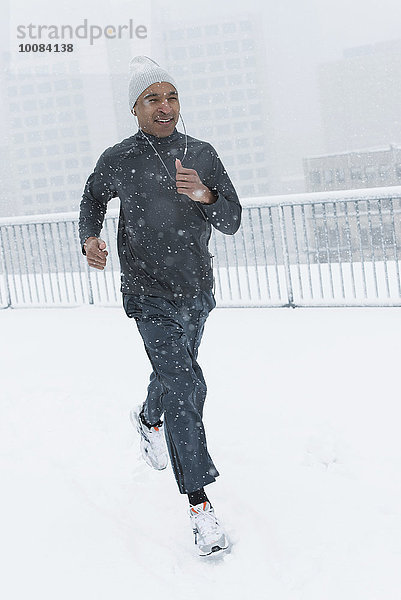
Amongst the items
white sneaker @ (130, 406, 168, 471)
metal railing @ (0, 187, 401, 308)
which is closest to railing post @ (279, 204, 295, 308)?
metal railing @ (0, 187, 401, 308)

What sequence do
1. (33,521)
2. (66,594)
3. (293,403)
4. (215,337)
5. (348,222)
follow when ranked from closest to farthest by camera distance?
1. (66,594)
2. (33,521)
3. (293,403)
4. (215,337)
5. (348,222)

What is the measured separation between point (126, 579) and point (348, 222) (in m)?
6.21

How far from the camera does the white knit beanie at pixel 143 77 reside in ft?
10.1

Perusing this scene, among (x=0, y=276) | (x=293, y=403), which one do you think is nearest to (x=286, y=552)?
(x=293, y=403)

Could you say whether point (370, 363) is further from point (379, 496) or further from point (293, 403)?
point (379, 496)

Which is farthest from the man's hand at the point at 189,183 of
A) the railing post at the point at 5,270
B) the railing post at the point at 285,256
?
the railing post at the point at 5,270

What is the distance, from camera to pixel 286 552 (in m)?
2.77

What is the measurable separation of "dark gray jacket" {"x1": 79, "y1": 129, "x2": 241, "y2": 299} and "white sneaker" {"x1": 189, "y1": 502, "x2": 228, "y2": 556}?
38.1 inches

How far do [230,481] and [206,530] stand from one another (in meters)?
0.73

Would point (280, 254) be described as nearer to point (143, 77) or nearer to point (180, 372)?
point (143, 77)

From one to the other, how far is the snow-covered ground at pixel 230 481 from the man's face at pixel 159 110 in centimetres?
184

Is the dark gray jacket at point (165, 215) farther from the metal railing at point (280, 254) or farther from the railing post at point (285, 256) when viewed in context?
the railing post at point (285, 256)

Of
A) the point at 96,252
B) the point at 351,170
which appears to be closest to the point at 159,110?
the point at 96,252

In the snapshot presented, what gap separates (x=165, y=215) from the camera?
301cm
